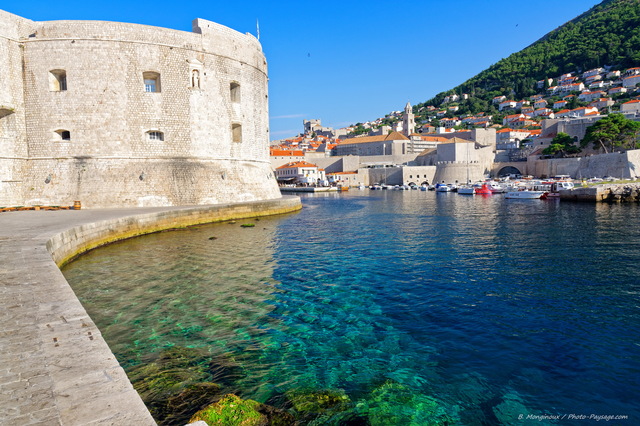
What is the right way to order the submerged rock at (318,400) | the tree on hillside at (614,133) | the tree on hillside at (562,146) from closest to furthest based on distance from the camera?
1. the submerged rock at (318,400)
2. the tree on hillside at (614,133)
3. the tree on hillside at (562,146)

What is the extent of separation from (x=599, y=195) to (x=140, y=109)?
A: 97.9ft

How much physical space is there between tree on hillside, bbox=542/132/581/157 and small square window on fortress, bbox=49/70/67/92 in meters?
58.6

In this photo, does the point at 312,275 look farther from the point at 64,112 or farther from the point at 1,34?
the point at 1,34

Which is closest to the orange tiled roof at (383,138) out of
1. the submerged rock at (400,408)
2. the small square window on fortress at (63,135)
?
the small square window on fortress at (63,135)

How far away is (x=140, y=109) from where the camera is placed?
1794 centimetres

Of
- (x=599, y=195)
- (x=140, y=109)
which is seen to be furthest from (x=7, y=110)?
(x=599, y=195)

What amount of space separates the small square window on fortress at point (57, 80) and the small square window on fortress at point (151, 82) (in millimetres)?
3188

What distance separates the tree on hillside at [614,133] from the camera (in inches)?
1905

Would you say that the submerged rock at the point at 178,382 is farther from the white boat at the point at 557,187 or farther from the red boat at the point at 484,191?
the red boat at the point at 484,191

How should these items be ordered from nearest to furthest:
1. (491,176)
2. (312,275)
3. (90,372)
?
(90,372) < (312,275) < (491,176)

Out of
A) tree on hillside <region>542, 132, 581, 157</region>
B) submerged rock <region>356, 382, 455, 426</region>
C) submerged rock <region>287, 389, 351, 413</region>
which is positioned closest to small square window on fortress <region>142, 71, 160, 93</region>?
submerged rock <region>287, 389, 351, 413</region>

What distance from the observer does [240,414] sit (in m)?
3.67

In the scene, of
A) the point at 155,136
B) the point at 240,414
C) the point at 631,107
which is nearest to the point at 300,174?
the point at 155,136

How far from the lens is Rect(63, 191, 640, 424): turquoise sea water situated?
4387mm
